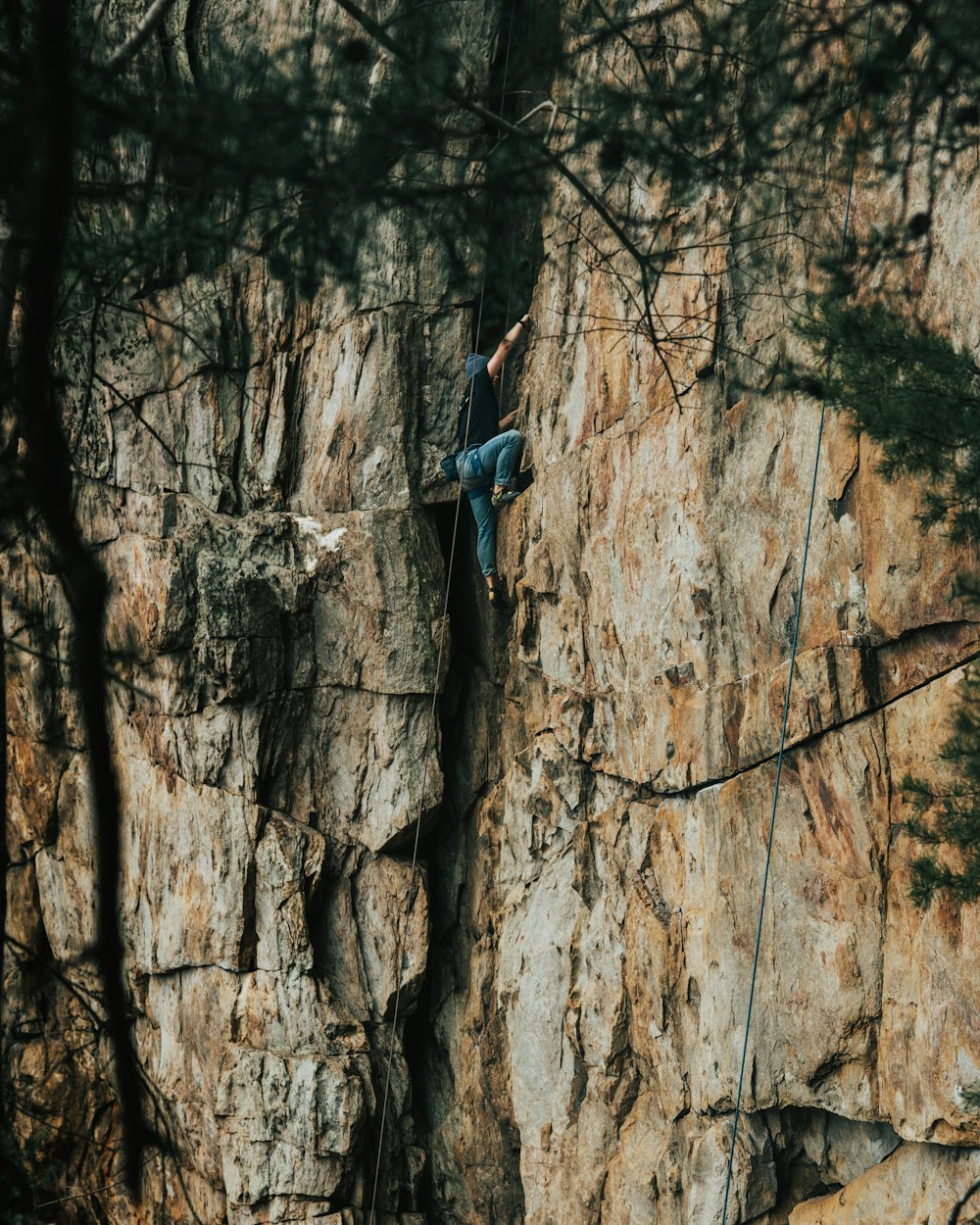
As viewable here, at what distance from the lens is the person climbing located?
8.91 m

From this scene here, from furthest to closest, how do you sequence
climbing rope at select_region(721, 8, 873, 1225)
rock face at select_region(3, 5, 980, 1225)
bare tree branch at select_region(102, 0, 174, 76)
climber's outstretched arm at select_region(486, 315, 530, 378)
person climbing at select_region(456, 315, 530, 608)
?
person climbing at select_region(456, 315, 530, 608) < climber's outstretched arm at select_region(486, 315, 530, 378) < rock face at select_region(3, 5, 980, 1225) < climbing rope at select_region(721, 8, 873, 1225) < bare tree branch at select_region(102, 0, 174, 76)

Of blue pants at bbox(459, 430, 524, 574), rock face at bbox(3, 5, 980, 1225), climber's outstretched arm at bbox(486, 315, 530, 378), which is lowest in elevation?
rock face at bbox(3, 5, 980, 1225)

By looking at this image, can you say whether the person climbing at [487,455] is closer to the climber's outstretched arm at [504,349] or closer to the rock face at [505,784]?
the climber's outstretched arm at [504,349]

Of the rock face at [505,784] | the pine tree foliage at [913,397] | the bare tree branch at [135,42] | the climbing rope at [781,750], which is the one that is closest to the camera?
the bare tree branch at [135,42]

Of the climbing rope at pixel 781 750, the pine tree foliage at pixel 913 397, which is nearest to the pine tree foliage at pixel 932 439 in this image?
the pine tree foliage at pixel 913 397

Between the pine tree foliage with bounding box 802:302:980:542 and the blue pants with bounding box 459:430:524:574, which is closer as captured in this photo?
the pine tree foliage with bounding box 802:302:980:542

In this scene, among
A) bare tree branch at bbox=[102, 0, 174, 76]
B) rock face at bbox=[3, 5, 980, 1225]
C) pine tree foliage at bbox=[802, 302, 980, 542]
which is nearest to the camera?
bare tree branch at bbox=[102, 0, 174, 76]

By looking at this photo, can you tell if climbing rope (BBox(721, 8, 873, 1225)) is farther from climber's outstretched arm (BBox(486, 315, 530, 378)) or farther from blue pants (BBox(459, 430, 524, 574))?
blue pants (BBox(459, 430, 524, 574))

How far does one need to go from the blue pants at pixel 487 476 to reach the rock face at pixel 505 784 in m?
0.15

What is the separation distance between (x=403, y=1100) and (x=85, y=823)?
3130 mm

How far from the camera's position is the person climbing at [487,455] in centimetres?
891

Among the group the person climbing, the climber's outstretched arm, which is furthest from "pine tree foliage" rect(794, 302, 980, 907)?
the person climbing

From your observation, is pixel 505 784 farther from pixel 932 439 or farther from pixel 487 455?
pixel 932 439

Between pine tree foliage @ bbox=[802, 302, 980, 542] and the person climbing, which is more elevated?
the person climbing
